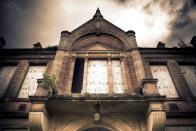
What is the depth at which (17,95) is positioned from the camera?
31.0 ft

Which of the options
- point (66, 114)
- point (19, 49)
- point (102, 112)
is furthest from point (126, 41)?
point (19, 49)

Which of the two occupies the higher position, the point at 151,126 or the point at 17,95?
the point at 17,95

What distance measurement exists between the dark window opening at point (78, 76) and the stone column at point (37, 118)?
116 inches

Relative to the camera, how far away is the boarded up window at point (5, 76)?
32.8 ft

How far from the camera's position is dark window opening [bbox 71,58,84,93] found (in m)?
9.89

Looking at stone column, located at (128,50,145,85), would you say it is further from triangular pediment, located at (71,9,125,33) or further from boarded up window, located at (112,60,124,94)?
triangular pediment, located at (71,9,125,33)

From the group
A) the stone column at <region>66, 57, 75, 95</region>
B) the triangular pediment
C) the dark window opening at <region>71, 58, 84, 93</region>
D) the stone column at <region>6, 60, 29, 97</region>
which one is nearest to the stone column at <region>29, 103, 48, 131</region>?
the stone column at <region>66, 57, 75, 95</region>

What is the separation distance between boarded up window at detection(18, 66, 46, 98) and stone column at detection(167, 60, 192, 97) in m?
8.47

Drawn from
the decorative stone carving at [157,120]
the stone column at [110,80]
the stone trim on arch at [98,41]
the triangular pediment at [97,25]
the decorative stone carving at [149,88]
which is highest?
the triangular pediment at [97,25]

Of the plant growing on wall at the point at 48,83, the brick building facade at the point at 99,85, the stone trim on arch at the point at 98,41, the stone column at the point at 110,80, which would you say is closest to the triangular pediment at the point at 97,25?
the brick building facade at the point at 99,85

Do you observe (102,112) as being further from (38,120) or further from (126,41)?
(126,41)

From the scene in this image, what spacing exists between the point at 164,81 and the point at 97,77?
167 inches

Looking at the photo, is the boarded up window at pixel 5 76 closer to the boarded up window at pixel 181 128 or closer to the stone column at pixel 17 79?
the stone column at pixel 17 79

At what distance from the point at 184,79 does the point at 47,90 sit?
823 centimetres
